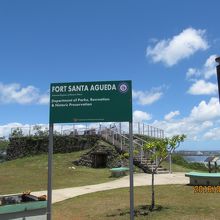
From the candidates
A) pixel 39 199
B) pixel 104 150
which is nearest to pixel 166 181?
pixel 104 150

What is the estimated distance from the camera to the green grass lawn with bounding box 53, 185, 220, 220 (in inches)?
424

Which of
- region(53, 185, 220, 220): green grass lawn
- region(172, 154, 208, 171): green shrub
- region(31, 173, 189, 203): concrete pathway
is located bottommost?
region(53, 185, 220, 220): green grass lawn

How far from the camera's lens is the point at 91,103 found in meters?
8.73

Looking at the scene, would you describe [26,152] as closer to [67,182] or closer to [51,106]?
[67,182]

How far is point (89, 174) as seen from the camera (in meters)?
23.9

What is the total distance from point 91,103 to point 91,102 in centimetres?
2

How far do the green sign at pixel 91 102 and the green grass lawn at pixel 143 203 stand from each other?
3.52 m

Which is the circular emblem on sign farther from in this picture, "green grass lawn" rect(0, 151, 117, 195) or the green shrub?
the green shrub

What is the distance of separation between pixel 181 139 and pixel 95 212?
11.8 feet

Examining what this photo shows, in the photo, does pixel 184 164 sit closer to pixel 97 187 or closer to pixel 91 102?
pixel 97 187
